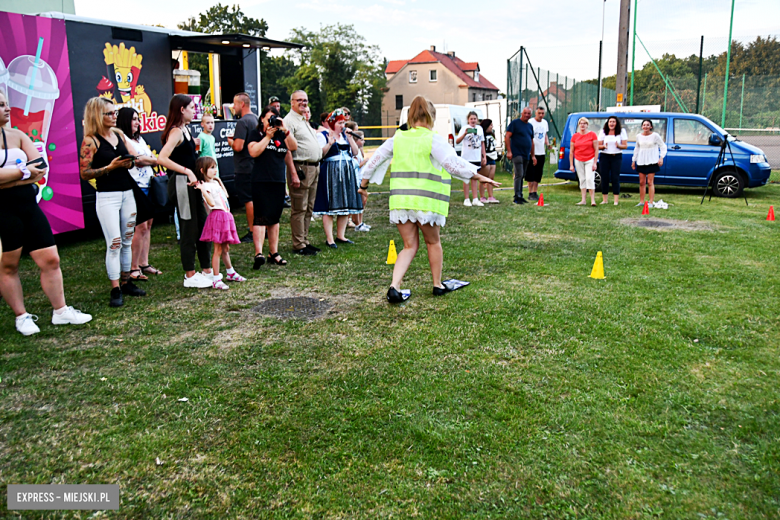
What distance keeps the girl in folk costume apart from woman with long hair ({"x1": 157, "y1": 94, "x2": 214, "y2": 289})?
2247 millimetres

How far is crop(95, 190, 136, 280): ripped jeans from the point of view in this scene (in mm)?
5562

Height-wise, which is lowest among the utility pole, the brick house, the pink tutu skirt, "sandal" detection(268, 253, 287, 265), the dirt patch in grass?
"sandal" detection(268, 253, 287, 265)

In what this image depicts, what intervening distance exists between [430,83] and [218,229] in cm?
7161

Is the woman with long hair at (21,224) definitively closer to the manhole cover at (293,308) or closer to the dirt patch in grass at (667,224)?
the manhole cover at (293,308)

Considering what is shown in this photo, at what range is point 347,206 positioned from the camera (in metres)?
8.33

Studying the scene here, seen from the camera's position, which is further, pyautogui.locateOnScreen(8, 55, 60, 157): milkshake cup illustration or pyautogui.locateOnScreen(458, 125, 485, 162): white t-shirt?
pyautogui.locateOnScreen(458, 125, 485, 162): white t-shirt

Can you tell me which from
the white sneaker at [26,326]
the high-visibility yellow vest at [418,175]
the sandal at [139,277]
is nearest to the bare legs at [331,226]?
the sandal at [139,277]

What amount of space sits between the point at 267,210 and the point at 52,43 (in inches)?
155

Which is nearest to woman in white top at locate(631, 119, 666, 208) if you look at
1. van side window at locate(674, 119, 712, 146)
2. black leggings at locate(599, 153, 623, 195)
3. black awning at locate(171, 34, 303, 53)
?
black leggings at locate(599, 153, 623, 195)

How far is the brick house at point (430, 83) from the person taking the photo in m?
73.2

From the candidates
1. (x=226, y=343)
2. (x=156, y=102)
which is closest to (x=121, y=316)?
(x=226, y=343)

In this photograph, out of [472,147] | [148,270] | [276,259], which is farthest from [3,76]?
[472,147]

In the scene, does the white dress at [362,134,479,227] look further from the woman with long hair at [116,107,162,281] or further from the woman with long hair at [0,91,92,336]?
the woman with long hair at [0,91,92,336]

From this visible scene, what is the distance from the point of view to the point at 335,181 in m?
8.25
